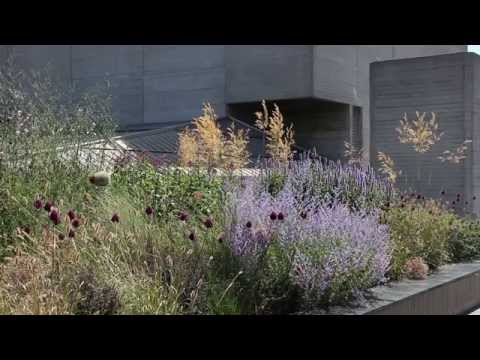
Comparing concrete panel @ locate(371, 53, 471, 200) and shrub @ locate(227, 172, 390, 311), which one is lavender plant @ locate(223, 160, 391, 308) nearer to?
shrub @ locate(227, 172, 390, 311)

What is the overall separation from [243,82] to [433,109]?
9643 millimetres

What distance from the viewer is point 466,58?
617 inches

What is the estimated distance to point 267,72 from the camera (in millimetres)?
23609

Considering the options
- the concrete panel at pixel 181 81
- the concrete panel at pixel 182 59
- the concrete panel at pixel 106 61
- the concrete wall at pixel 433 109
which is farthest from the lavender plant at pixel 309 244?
the concrete panel at pixel 106 61

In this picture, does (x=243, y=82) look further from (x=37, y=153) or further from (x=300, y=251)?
(x=300, y=251)

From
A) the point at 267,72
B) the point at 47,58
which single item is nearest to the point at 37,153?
the point at 267,72

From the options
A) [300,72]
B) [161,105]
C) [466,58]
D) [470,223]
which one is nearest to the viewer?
[470,223]

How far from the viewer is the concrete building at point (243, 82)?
2317 cm

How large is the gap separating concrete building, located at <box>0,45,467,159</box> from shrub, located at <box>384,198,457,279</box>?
1510 cm

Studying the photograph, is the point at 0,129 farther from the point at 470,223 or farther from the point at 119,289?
the point at 470,223

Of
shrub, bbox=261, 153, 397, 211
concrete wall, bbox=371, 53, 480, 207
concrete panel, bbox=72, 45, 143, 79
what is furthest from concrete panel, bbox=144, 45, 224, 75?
shrub, bbox=261, 153, 397, 211
